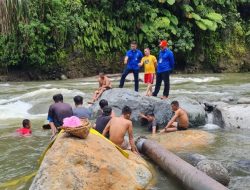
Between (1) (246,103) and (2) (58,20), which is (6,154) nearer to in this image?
(1) (246,103)

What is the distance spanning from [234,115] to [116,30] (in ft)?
45.1

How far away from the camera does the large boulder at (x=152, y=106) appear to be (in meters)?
11.0

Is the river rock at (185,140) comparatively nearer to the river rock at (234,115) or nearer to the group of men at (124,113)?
the group of men at (124,113)

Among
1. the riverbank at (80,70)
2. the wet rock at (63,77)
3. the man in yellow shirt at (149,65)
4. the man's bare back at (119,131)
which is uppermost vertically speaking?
the man in yellow shirt at (149,65)

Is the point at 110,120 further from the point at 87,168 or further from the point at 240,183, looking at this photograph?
the point at 240,183

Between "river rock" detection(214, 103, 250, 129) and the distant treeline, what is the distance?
37.4 feet

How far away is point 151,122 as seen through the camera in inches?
416

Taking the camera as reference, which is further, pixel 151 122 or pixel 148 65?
pixel 148 65

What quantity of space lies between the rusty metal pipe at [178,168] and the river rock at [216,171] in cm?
31

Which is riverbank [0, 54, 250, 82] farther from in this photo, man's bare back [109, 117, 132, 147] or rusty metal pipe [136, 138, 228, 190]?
man's bare back [109, 117, 132, 147]

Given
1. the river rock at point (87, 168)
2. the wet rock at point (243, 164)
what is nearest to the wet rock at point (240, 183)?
the wet rock at point (243, 164)

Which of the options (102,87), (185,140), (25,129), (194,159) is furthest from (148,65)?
(194,159)

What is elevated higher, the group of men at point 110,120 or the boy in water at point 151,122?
the group of men at point 110,120

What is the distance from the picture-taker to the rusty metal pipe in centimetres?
548
